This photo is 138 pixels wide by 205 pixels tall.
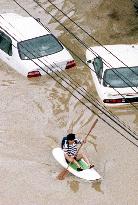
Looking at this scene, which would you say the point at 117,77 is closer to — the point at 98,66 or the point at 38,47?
the point at 98,66

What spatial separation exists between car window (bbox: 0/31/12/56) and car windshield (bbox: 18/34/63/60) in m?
0.41

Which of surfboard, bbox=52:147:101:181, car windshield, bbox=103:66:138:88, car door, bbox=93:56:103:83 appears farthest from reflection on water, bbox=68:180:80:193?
car door, bbox=93:56:103:83

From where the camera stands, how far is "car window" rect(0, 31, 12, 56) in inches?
726

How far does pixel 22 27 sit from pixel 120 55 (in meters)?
3.95

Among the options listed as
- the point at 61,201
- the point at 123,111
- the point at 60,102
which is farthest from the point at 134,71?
the point at 61,201

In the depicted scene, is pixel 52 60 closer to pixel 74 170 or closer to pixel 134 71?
pixel 134 71

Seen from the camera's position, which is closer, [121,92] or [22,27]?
[121,92]

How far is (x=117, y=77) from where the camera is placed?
16.9 m

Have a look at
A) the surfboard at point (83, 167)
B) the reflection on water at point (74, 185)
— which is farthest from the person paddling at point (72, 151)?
the reflection on water at point (74, 185)

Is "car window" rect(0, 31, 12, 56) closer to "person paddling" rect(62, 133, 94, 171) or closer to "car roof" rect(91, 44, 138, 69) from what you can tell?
"car roof" rect(91, 44, 138, 69)

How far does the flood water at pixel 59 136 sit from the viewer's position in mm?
14492

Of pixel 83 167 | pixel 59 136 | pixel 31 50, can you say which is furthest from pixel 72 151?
pixel 31 50

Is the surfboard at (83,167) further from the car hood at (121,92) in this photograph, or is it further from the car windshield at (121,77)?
the car windshield at (121,77)

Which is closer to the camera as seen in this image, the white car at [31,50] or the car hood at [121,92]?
the car hood at [121,92]
